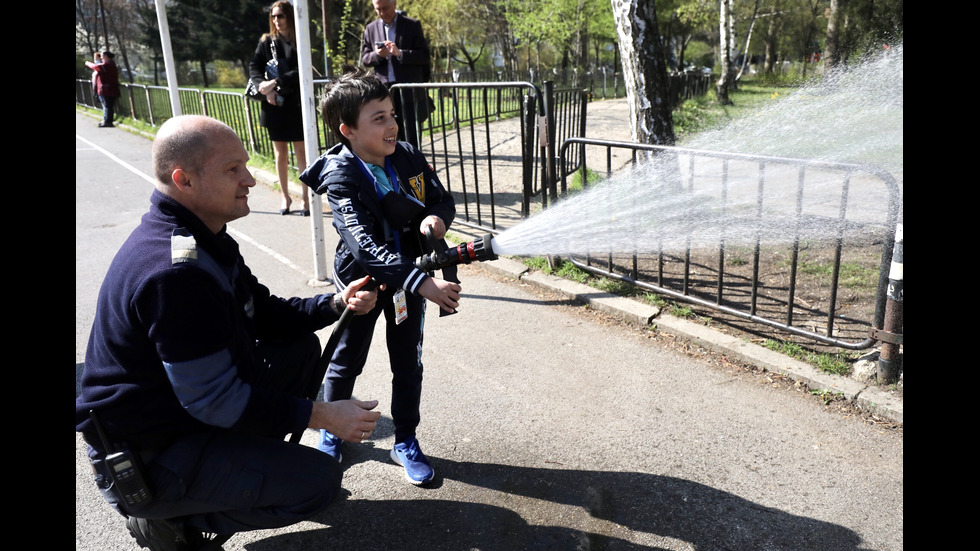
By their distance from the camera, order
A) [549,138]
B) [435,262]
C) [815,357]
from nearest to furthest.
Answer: [435,262]
[815,357]
[549,138]

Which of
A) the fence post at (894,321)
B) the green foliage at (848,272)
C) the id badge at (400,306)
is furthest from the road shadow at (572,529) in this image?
the green foliage at (848,272)

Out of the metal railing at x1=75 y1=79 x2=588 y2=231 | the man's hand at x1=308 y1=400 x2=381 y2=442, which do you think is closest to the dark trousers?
the metal railing at x1=75 y1=79 x2=588 y2=231

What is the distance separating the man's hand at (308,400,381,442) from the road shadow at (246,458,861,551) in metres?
0.76

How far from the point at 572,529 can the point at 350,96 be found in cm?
202

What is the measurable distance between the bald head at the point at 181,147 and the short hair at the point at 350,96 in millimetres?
721

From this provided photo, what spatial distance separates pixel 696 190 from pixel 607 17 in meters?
38.1

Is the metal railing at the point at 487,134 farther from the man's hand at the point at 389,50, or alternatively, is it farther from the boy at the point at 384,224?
the boy at the point at 384,224

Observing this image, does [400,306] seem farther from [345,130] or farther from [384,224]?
[345,130]

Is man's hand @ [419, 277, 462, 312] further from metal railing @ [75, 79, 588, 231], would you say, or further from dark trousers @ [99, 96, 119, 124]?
dark trousers @ [99, 96, 119, 124]

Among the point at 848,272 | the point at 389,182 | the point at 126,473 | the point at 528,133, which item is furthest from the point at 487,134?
the point at 126,473

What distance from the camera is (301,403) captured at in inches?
84.4

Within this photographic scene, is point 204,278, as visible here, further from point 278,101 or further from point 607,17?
point 607,17

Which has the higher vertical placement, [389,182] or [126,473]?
[389,182]

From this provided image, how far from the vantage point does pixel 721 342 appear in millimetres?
4199
